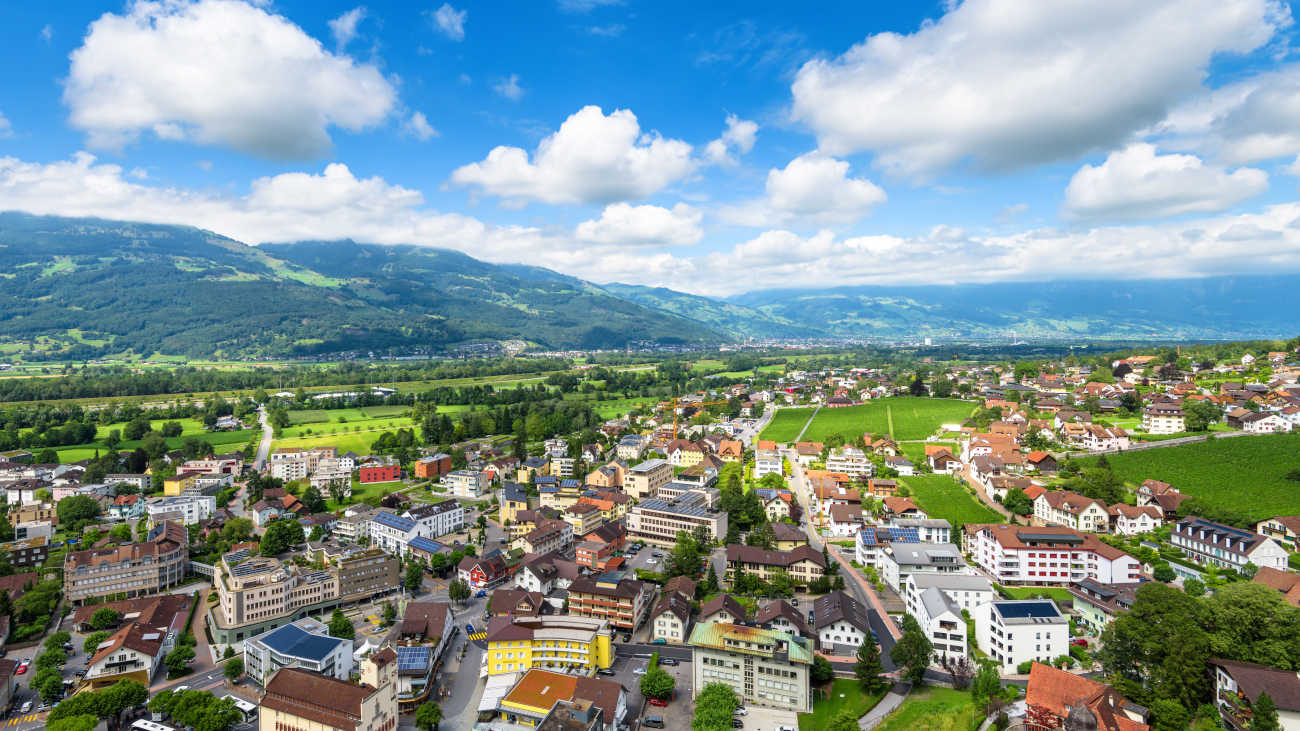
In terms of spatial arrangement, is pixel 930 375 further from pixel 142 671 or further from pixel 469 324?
pixel 469 324

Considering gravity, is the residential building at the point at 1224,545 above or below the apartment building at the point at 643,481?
above

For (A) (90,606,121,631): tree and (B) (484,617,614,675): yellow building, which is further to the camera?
(A) (90,606,121,631): tree

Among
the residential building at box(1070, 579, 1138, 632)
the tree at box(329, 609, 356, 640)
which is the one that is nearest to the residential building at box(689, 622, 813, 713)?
the residential building at box(1070, 579, 1138, 632)

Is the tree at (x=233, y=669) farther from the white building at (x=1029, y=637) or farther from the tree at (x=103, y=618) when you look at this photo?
the white building at (x=1029, y=637)

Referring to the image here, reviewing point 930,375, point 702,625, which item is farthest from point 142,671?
point 930,375

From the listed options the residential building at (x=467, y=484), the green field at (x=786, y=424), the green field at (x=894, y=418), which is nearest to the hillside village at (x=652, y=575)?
the residential building at (x=467, y=484)

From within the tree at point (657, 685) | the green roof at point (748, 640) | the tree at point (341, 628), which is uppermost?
the green roof at point (748, 640)

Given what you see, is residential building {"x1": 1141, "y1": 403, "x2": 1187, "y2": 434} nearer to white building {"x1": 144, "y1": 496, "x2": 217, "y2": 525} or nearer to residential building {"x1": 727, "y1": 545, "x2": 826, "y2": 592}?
residential building {"x1": 727, "y1": 545, "x2": 826, "y2": 592}

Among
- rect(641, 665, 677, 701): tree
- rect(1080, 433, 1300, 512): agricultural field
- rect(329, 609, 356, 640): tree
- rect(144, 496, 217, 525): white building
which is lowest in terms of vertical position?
rect(144, 496, 217, 525): white building
